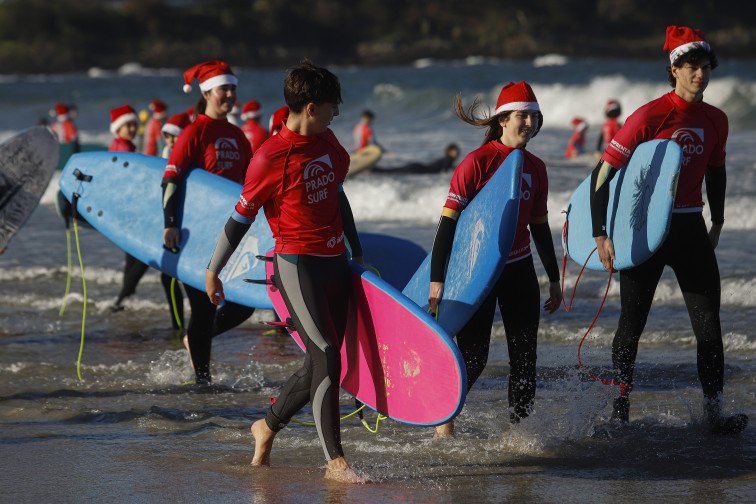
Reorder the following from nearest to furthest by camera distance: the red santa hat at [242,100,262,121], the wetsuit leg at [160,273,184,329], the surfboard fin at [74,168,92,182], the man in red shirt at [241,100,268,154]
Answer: the surfboard fin at [74,168,92,182]
the wetsuit leg at [160,273,184,329]
the man in red shirt at [241,100,268,154]
the red santa hat at [242,100,262,121]

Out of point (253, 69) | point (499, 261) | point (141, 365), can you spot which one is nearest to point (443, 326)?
point (499, 261)

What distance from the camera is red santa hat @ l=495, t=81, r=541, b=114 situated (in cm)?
411

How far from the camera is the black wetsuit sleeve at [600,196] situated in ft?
14.4

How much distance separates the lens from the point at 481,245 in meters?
4.02

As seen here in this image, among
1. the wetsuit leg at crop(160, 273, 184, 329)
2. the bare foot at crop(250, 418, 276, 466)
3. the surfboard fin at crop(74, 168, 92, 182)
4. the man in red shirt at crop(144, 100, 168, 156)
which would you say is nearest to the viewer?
the bare foot at crop(250, 418, 276, 466)

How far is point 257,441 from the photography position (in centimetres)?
410

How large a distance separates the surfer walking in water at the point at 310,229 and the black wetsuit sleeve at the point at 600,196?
121cm

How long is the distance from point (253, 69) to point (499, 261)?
315 ft

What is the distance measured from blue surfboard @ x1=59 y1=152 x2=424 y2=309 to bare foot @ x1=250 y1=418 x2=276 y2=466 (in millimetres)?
1348

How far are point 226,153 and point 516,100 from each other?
198 centimetres

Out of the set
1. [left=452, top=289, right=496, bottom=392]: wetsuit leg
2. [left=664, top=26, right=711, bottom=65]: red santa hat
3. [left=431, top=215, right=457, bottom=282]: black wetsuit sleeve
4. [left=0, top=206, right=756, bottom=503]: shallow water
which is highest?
[left=664, top=26, right=711, bottom=65]: red santa hat

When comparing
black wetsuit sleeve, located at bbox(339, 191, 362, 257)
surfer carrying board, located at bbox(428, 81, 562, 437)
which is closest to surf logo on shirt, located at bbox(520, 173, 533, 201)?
surfer carrying board, located at bbox(428, 81, 562, 437)

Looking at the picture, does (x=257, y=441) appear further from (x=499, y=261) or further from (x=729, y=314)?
(x=729, y=314)

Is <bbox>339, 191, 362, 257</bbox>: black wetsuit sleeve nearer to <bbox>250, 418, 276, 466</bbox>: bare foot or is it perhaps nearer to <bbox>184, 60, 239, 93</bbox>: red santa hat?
<bbox>250, 418, 276, 466</bbox>: bare foot
